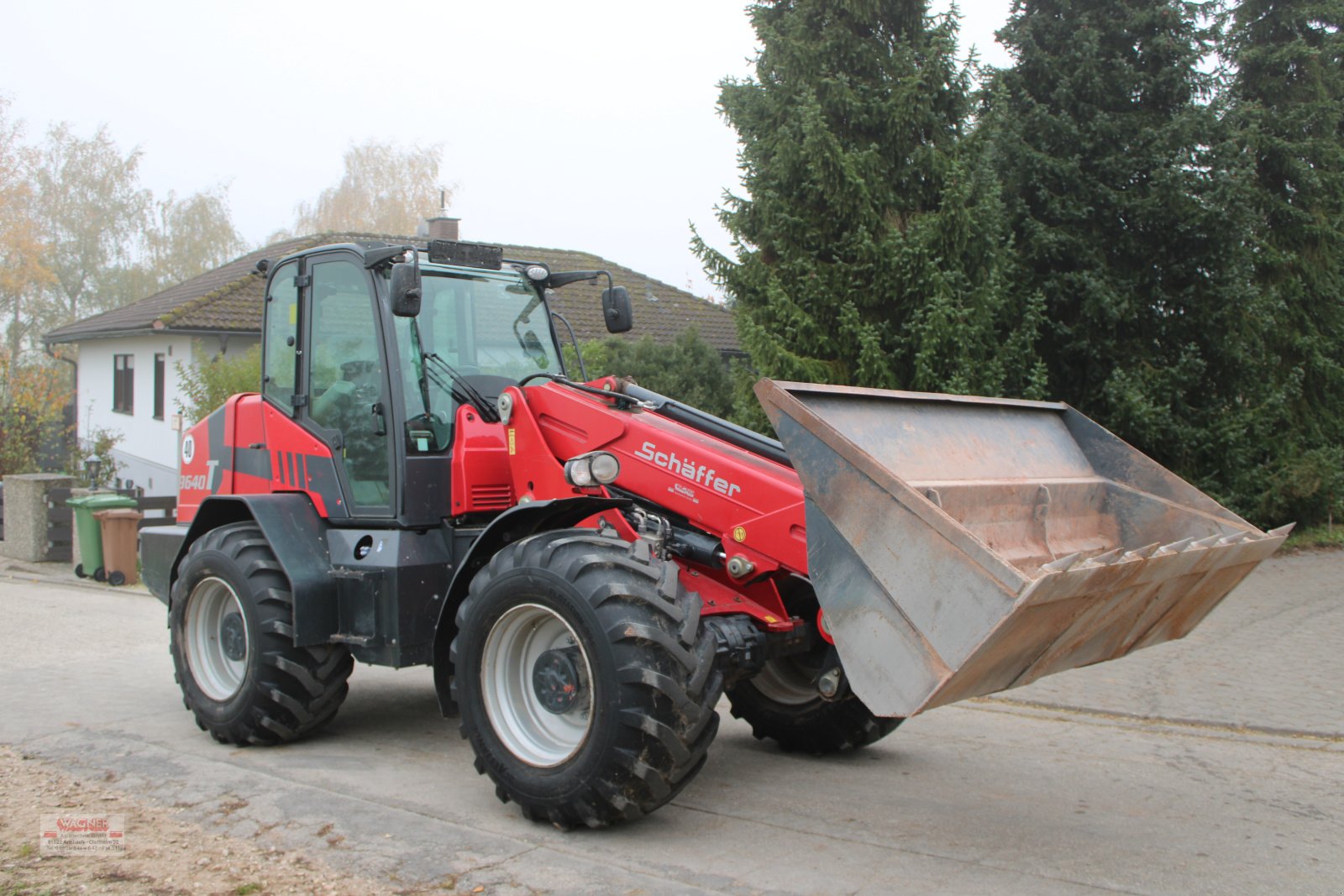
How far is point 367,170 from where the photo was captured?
5591 centimetres

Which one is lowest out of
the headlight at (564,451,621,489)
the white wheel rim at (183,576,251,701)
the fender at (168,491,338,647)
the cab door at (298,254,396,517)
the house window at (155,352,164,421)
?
the white wheel rim at (183,576,251,701)

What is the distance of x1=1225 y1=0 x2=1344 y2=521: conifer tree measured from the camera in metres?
16.7

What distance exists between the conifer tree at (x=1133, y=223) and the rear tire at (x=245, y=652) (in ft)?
33.7

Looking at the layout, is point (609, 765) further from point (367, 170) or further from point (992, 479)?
point (367, 170)

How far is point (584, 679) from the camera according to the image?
5.12 m

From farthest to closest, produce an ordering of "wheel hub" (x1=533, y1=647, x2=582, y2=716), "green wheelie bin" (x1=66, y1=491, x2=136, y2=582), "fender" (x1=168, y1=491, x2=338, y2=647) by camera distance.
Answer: "green wheelie bin" (x1=66, y1=491, x2=136, y2=582) → "fender" (x1=168, y1=491, x2=338, y2=647) → "wheel hub" (x1=533, y1=647, x2=582, y2=716)

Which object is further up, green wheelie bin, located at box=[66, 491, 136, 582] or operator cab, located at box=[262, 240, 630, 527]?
operator cab, located at box=[262, 240, 630, 527]

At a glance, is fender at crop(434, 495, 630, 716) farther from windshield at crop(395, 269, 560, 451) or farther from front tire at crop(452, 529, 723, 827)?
windshield at crop(395, 269, 560, 451)

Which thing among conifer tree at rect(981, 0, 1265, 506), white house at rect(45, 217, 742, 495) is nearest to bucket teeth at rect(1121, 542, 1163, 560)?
conifer tree at rect(981, 0, 1265, 506)

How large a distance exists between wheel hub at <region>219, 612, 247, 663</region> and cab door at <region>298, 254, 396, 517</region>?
96cm

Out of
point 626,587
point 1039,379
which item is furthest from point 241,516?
point 1039,379

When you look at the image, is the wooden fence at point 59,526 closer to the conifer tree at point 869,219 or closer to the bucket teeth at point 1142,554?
the conifer tree at point 869,219

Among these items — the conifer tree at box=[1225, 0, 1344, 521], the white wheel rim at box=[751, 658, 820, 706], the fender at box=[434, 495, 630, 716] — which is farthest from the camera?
the conifer tree at box=[1225, 0, 1344, 521]

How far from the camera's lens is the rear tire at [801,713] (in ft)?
20.9
